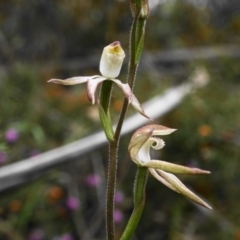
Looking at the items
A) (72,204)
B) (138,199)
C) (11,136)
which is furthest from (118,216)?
(138,199)

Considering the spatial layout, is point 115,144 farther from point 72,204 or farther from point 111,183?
point 72,204

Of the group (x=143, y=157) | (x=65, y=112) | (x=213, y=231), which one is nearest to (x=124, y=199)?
(x=213, y=231)

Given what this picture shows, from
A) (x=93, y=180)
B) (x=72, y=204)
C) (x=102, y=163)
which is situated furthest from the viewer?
(x=102, y=163)

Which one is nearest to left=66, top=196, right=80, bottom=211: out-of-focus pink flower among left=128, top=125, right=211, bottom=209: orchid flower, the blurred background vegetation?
the blurred background vegetation

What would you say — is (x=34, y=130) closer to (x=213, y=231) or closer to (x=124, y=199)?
(x=124, y=199)

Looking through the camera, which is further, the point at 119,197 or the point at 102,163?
the point at 102,163

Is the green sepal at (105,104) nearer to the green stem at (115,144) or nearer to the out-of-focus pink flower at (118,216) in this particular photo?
the green stem at (115,144)

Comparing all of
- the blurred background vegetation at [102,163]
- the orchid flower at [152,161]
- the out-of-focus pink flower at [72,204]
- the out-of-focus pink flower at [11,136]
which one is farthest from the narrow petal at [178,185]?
the out-of-focus pink flower at [72,204]
